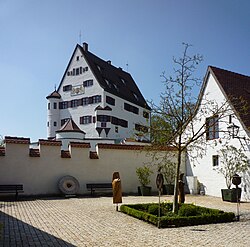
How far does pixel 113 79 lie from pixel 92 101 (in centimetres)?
674

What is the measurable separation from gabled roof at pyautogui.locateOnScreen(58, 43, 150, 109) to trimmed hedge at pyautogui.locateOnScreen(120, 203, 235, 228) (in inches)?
1265

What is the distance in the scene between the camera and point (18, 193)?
17.1 metres

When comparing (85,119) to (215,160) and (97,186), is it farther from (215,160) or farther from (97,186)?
(215,160)

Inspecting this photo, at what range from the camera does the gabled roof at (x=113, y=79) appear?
1816 inches

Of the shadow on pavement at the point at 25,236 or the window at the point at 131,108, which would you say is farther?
the window at the point at 131,108

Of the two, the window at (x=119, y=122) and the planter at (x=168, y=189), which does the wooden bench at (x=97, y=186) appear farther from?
the window at (x=119, y=122)

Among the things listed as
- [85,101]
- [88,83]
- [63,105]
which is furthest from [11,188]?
[63,105]

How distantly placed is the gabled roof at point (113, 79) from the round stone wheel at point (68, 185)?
84.6 ft

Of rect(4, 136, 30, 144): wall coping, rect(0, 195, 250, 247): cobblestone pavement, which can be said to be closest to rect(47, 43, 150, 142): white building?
rect(4, 136, 30, 144): wall coping

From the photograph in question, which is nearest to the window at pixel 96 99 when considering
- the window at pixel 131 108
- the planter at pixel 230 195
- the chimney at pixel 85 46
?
the window at pixel 131 108

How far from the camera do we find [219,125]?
18.9 meters

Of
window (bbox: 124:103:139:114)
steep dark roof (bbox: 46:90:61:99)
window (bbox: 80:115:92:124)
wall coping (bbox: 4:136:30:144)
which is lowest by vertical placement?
wall coping (bbox: 4:136:30:144)

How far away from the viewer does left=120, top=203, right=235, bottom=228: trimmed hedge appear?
9.23 meters

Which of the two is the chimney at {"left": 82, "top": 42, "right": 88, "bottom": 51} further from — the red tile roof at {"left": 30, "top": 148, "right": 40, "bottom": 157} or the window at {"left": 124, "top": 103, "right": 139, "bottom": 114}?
the red tile roof at {"left": 30, "top": 148, "right": 40, "bottom": 157}
